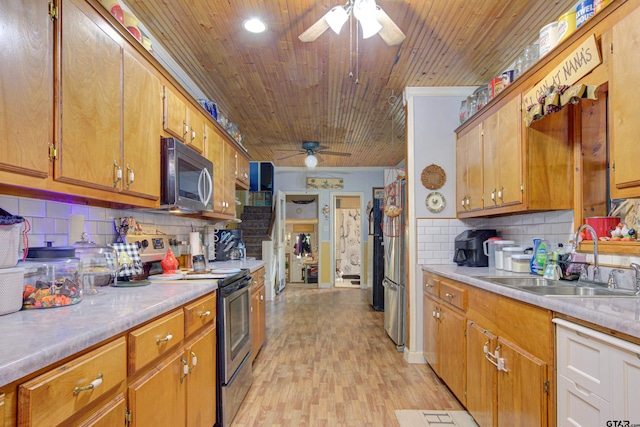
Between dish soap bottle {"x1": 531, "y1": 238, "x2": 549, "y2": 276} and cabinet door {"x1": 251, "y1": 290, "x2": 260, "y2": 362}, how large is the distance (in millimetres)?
2168

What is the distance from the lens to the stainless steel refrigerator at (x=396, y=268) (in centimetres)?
359

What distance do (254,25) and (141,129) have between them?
106 cm

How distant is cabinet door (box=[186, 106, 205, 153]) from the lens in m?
2.49

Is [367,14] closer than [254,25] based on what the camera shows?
Yes

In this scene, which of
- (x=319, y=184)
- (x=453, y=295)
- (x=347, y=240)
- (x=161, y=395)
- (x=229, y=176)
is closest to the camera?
(x=161, y=395)

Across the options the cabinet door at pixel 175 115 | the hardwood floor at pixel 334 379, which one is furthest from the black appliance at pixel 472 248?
the cabinet door at pixel 175 115

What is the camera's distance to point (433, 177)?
11.0 feet

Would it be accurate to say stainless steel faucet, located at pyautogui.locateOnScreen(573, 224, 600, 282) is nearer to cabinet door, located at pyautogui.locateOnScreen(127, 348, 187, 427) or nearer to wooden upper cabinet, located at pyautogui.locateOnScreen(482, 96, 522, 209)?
wooden upper cabinet, located at pyautogui.locateOnScreen(482, 96, 522, 209)

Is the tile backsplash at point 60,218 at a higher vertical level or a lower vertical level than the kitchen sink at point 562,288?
higher

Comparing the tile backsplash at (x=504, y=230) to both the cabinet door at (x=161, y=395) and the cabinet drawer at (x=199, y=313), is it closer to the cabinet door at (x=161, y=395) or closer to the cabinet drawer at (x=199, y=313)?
the cabinet drawer at (x=199, y=313)

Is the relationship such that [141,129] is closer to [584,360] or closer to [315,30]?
[315,30]

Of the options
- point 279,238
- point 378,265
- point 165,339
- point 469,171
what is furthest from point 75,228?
point 279,238

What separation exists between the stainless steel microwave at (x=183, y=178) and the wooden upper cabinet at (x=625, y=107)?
2191mm

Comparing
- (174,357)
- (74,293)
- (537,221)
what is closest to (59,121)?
(74,293)
